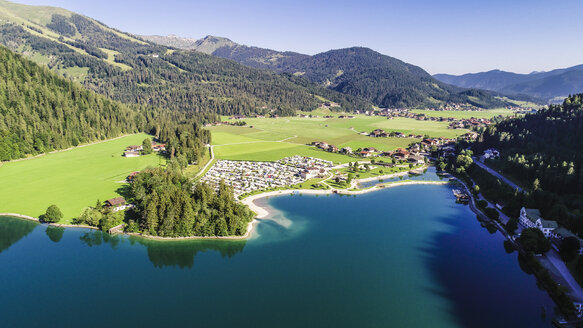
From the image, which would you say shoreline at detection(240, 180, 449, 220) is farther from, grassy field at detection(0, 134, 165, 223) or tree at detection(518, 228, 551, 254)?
tree at detection(518, 228, 551, 254)

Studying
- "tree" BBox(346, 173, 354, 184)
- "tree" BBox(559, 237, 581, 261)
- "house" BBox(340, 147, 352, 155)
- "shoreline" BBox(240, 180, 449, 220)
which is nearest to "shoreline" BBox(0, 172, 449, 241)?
"shoreline" BBox(240, 180, 449, 220)

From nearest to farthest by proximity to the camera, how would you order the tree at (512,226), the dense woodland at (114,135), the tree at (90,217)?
1. the tree at (512,226)
2. the dense woodland at (114,135)
3. the tree at (90,217)

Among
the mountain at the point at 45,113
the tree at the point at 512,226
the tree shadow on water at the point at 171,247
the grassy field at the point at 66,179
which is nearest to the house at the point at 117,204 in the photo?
the grassy field at the point at 66,179

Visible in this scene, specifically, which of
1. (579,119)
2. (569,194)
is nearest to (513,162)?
(569,194)

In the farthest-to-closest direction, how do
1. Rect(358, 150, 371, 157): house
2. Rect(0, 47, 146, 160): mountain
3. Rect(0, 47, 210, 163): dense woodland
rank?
1. Rect(358, 150, 371, 157): house
2. Rect(0, 47, 146, 160): mountain
3. Rect(0, 47, 210, 163): dense woodland

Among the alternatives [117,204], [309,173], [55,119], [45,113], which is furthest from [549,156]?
[45,113]

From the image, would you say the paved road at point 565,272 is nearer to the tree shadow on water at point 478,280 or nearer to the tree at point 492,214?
the tree shadow on water at point 478,280
